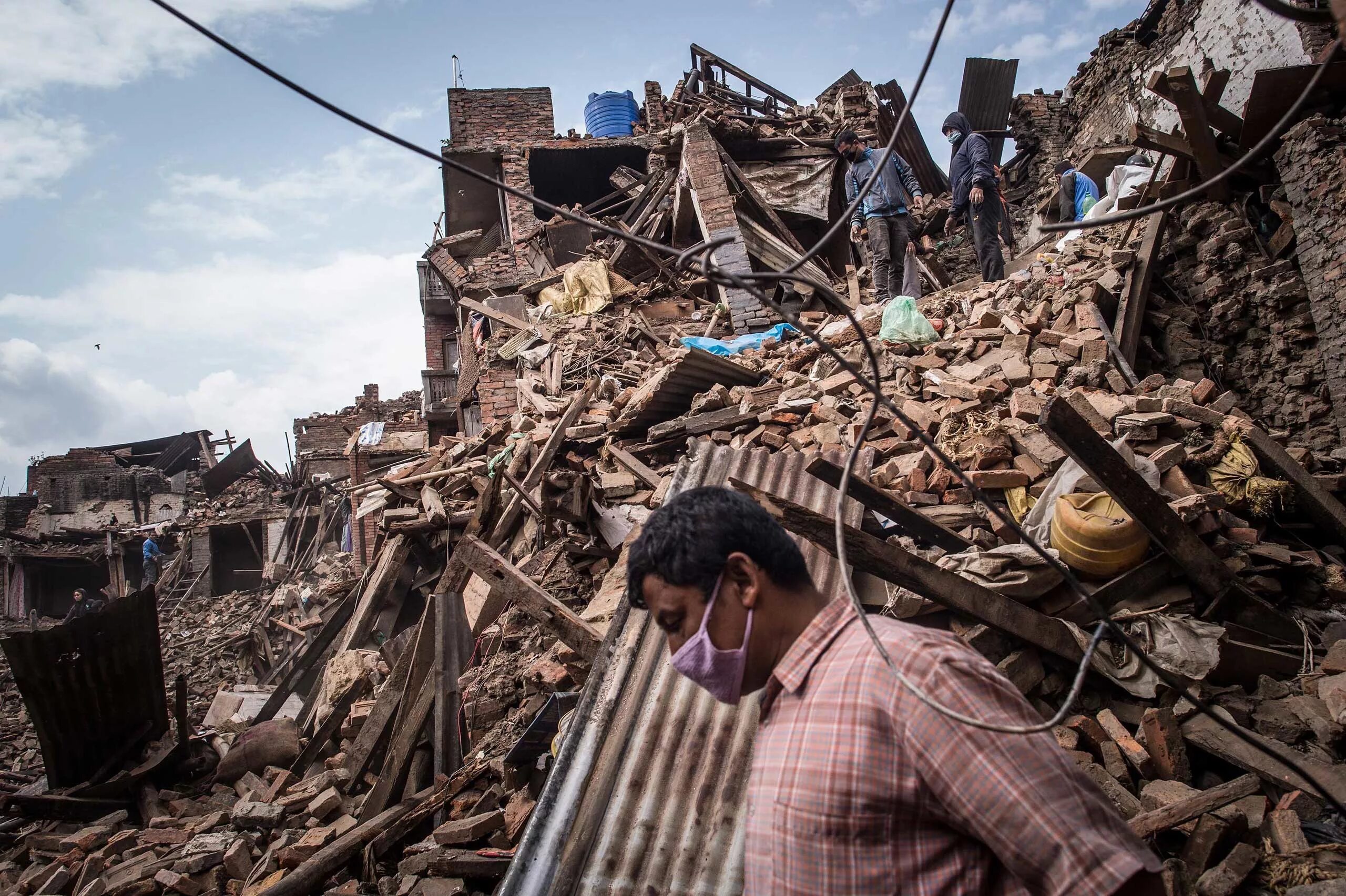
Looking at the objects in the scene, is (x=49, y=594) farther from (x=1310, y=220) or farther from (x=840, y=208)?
(x=1310, y=220)

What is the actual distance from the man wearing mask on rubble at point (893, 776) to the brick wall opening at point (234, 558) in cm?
2622

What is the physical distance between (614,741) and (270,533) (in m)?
24.7

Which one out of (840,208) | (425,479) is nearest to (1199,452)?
(425,479)

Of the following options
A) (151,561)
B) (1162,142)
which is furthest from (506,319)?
(151,561)

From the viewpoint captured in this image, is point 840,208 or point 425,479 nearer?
point 425,479

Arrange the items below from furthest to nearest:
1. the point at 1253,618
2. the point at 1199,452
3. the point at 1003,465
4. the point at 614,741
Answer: the point at 1003,465, the point at 1199,452, the point at 1253,618, the point at 614,741

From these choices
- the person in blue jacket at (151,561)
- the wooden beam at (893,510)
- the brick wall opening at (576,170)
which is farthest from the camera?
the person in blue jacket at (151,561)

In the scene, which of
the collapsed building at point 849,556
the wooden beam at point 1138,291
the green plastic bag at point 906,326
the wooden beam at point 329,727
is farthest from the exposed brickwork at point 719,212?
the wooden beam at point 329,727

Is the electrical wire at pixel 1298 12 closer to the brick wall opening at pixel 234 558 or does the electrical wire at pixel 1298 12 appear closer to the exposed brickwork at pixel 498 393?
the exposed brickwork at pixel 498 393

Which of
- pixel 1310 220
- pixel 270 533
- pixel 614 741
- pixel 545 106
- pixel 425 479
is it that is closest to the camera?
pixel 614 741

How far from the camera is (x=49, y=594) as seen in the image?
24.1m

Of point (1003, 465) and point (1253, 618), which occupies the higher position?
point (1003, 465)

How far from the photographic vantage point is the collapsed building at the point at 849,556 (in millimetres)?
2652

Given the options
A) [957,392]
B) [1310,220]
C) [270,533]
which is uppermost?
[1310,220]
